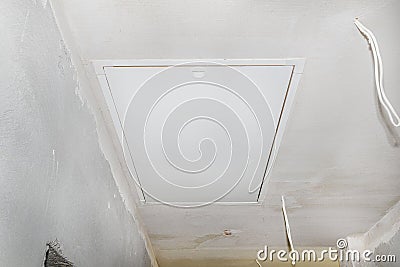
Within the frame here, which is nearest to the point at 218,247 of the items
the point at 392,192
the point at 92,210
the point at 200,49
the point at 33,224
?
the point at 392,192

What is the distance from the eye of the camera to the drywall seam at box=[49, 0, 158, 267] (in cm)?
136

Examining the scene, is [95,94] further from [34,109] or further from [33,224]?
[33,224]

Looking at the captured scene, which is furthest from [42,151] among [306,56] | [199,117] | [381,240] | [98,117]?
[381,240]

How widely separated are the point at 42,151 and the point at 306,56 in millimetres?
846

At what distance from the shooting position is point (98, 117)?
67.3 inches

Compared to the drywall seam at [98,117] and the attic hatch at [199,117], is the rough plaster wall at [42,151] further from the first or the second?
the attic hatch at [199,117]

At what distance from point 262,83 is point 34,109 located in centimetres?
78

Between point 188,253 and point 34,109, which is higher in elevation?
point 188,253

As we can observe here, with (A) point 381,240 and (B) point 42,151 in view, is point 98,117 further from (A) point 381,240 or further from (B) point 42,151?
(A) point 381,240

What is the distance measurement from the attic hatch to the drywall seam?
4cm

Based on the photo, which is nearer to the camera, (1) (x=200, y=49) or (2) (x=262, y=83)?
(1) (x=200, y=49)

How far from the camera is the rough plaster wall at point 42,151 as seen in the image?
96 cm

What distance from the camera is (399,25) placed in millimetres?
1407

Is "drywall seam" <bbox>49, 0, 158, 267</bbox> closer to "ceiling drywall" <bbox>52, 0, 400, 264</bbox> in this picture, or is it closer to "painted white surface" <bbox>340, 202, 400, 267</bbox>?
"ceiling drywall" <bbox>52, 0, 400, 264</bbox>
